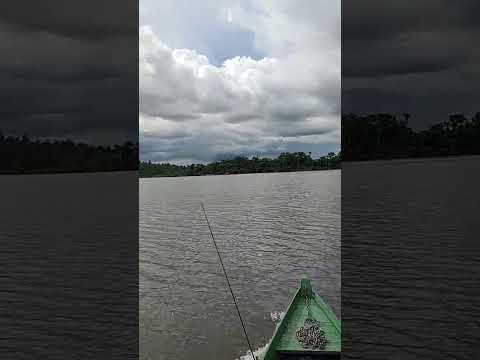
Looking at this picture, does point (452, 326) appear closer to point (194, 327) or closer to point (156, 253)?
point (194, 327)

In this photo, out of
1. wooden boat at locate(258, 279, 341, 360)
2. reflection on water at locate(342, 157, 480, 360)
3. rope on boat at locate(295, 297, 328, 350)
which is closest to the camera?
wooden boat at locate(258, 279, 341, 360)

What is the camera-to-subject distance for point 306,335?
7.54 metres

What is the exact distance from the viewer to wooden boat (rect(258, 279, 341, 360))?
23.5 feet

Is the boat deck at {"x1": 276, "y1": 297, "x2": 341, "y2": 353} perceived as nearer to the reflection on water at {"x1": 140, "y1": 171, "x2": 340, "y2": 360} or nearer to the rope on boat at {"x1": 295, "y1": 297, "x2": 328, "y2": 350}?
the rope on boat at {"x1": 295, "y1": 297, "x2": 328, "y2": 350}

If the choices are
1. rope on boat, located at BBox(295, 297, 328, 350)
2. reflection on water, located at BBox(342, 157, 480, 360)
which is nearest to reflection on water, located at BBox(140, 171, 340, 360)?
reflection on water, located at BBox(342, 157, 480, 360)

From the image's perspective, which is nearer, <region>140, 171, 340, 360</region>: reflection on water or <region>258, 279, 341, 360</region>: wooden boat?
<region>258, 279, 341, 360</region>: wooden boat

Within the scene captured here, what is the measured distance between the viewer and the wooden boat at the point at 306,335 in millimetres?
7164

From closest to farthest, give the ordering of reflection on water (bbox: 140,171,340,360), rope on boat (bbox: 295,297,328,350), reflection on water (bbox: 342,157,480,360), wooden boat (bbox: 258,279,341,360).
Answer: wooden boat (bbox: 258,279,341,360), rope on boat (bbox: 295,297,328,350), reflection on water (bbox: 342,157,480,360), reflection on water (bbox: 140,171,340,360)

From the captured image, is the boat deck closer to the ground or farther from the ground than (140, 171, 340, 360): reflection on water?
farther from the ground

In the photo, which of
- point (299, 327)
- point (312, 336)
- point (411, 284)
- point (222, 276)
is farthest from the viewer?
point (222, 276)

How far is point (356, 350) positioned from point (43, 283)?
416 inches

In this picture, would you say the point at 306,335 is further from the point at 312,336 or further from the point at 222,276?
the point at 222,276

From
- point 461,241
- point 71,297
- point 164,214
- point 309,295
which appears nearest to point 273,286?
point 309,295

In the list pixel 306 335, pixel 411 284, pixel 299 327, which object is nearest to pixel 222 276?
pixel 411 284
